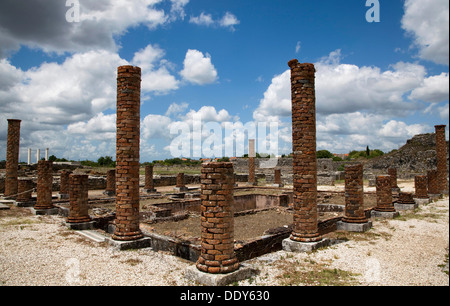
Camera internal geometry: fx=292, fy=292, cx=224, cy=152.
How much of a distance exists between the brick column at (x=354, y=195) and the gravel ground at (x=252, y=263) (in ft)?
2.52

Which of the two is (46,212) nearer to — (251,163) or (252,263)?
(252,263)

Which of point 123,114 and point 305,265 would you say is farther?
point 123,114

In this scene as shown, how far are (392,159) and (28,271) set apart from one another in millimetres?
37766

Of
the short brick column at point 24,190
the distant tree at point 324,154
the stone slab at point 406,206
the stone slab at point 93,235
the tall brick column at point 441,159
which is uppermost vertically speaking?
the distant tree at point 324,154

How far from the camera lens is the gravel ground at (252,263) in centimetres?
482

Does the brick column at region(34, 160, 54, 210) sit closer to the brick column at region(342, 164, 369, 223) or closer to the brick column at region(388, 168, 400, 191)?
the brick column at region(342, 164, 369, 223)

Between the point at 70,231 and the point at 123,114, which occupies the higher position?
the point at 123,114

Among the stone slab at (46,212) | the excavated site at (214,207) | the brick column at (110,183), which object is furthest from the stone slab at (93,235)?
the brick column at (110,183)

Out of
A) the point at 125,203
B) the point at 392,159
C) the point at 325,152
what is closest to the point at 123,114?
the point at 125,203

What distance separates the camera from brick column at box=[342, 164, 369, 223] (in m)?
9.04

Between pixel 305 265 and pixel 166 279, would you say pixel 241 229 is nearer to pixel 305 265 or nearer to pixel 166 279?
pixel 305 265

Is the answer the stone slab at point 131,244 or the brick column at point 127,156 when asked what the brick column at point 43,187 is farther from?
the brick column at point 127,156

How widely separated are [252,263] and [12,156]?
1421cm
